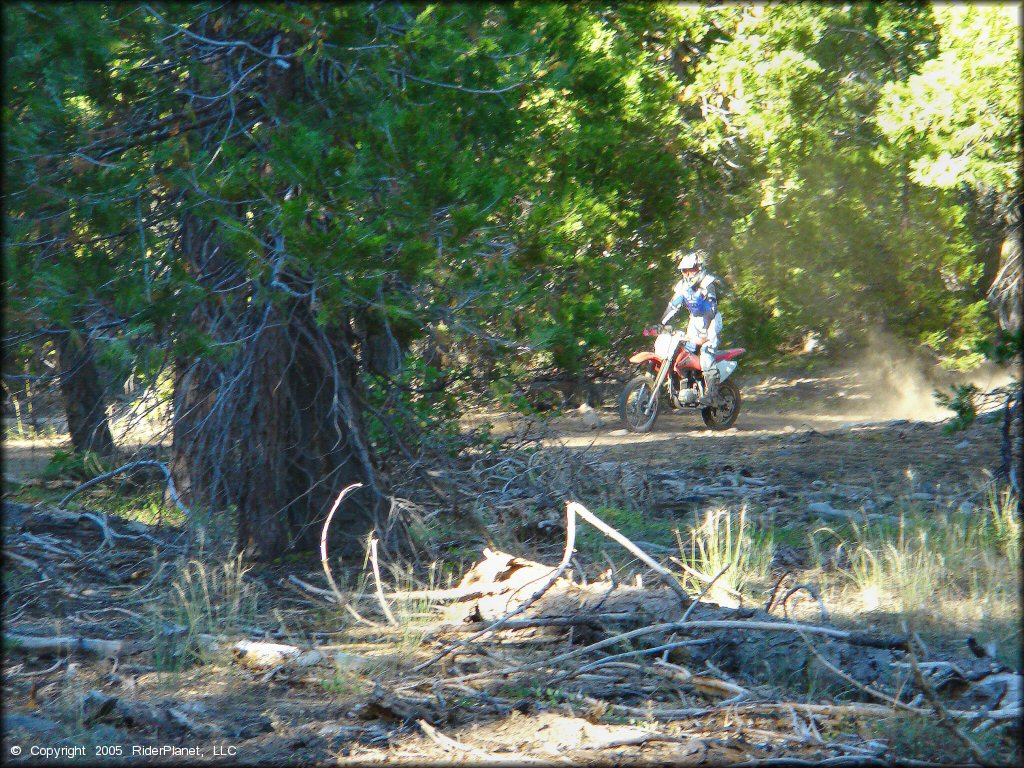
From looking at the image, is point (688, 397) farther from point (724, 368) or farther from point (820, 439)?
point (820, 439)

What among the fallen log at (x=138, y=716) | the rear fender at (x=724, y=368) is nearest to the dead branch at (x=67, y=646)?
the fallen log at (x=138, y=716)

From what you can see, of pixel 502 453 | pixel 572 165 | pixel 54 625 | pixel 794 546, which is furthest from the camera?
pixel 572 165

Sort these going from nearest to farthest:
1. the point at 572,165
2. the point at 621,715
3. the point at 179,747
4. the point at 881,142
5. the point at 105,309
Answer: the point at 179,747 < the point at 621,715 < the point at 105,309 < the point at 572,165 < the point at 881,142

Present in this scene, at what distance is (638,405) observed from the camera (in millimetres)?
12375

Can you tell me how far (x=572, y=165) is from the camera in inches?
450

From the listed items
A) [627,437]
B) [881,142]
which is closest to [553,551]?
[627,437]

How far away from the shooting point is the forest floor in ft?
12.8

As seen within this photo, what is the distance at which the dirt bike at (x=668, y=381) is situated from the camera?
12164mm

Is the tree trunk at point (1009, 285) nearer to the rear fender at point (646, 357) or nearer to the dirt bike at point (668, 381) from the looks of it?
the dirt bike at point (668, 381)

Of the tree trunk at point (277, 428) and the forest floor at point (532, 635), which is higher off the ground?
the tree trunk at point (277, 428)

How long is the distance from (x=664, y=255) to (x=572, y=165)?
115 inches

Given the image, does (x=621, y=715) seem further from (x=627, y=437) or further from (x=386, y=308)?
(x=627, y=437)

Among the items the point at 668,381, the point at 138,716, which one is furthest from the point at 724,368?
the point at 138,716

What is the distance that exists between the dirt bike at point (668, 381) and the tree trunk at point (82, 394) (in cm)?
629
